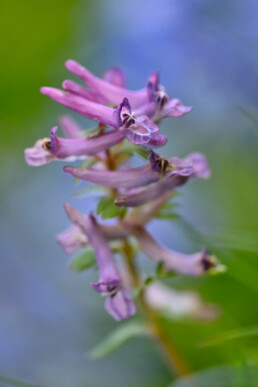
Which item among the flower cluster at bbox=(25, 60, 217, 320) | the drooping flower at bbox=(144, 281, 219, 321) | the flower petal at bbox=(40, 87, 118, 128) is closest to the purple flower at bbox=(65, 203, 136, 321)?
the flower cluster at bbox=(25, 60, 217, 320)

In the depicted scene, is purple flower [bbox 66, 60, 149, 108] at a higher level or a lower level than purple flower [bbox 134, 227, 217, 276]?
higher

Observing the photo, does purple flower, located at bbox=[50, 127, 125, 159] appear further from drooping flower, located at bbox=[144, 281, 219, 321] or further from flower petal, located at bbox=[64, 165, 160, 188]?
drooping flower, located at bbox=[144, 281, 219, 321]

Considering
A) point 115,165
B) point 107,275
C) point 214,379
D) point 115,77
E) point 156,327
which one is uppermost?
point 115,77

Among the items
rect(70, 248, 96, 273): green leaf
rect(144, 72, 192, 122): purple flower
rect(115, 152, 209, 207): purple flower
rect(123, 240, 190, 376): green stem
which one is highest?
rect(144, 72, 192, 122): purple flower

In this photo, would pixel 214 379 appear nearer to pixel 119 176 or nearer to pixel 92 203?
pixel 119 176

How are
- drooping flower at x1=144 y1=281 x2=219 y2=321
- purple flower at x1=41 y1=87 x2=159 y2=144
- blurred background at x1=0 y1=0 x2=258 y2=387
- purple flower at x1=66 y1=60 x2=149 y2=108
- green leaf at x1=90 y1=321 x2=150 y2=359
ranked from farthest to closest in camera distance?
blurred background at x1=0 y1=0 x2=258 y2=387 < drooping flower at x1=144 y1=281 x2=219 y2=321 < green leaf at x1=90 y1=321 x2=150 y2=359 < purple flower at x1=66 y1=60 x2=149 y2=108 < purple flower at x1=41 y1=87 x2=159 y2=144

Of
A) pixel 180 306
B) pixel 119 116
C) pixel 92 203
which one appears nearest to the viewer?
pixel 119 116

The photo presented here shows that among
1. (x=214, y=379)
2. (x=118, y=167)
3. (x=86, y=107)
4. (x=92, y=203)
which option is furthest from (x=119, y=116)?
(x=92, y=203)
